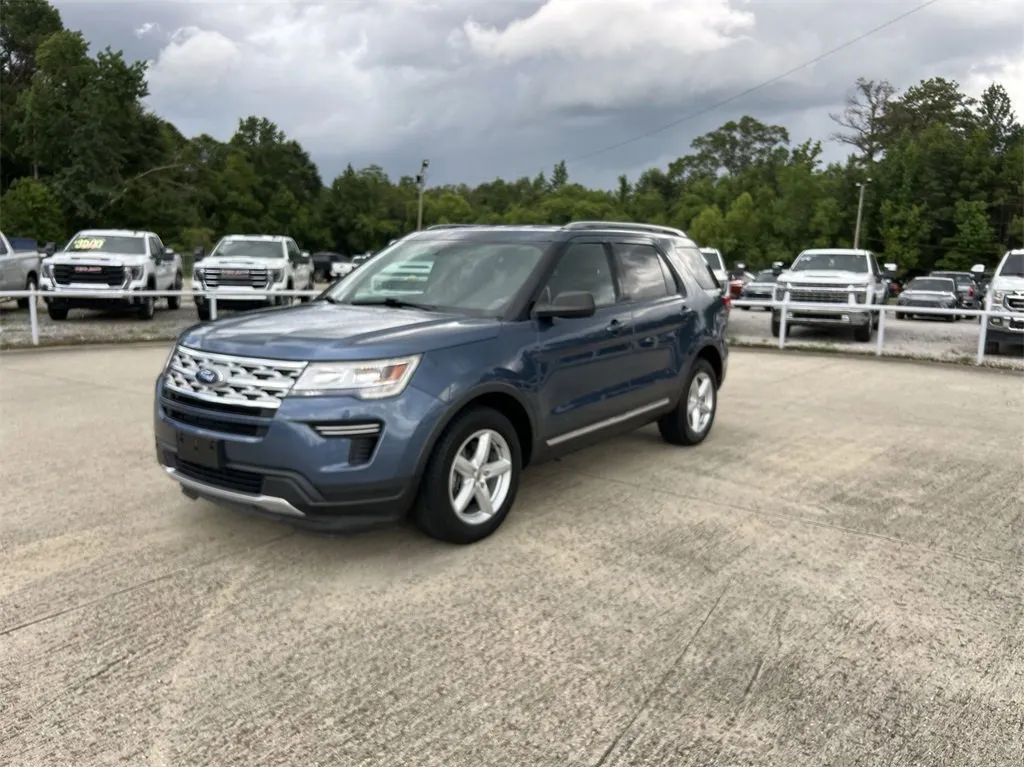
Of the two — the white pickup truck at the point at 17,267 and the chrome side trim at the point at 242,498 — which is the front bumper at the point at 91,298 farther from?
the chrome side trim at the point at 242,498

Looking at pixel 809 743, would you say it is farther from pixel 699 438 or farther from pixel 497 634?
pixel 699 438

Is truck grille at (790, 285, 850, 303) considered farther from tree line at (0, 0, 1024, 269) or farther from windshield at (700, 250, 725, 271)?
tree line at (0, 0, 1024, 269)

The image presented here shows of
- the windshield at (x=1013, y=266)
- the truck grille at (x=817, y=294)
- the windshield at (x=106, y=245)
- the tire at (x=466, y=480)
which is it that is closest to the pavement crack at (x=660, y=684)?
the tire at (x=466, y=480)

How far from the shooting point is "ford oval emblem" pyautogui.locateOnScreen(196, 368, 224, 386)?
13.4 feet

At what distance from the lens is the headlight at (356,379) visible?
3.91 m

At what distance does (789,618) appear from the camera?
3705mm

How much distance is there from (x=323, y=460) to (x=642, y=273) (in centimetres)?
317

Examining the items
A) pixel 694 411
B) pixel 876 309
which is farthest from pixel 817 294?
pixel 694 411

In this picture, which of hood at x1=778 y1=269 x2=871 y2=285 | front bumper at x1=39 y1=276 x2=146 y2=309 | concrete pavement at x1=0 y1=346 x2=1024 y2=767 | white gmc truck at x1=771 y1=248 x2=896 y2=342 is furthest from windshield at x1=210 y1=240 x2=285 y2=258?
concrete pavement at x1=0 y1=346 x2=1024 y2=767

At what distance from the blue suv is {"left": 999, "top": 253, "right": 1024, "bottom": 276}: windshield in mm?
11572

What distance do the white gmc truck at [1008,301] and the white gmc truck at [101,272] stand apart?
15638 millimetres

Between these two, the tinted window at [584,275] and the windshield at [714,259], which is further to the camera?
the windshield at [714,259]

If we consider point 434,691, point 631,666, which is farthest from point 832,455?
point 434,691

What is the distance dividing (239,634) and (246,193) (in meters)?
77.2
